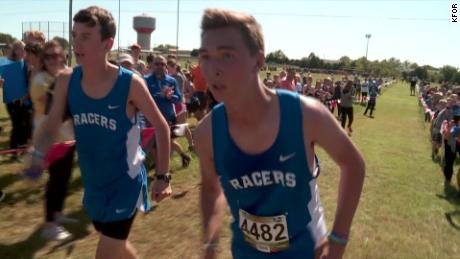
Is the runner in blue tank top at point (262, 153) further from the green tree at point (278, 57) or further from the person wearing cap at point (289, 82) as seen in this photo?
the green tree at point (278, 57)

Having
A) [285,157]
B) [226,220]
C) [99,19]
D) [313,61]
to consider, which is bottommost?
[226,220]

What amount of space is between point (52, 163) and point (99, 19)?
2872mm

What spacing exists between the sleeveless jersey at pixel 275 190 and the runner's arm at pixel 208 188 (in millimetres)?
76

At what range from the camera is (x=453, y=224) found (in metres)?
7.20

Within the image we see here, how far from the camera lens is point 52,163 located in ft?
17.5

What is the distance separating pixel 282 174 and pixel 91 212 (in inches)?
70.1

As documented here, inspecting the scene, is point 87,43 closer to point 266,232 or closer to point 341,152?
point 266,232

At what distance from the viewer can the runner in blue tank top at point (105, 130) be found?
3074mm

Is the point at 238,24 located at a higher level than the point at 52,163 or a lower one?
higher

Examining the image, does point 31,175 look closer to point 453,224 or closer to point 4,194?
point 4,194

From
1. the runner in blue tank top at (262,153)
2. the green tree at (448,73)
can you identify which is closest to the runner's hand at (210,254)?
the runner in blue tank top at (262,153)

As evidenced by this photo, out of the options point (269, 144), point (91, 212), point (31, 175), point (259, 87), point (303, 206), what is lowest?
point (91, 212)

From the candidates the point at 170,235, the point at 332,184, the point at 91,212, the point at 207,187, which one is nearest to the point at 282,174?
the point at 207,187

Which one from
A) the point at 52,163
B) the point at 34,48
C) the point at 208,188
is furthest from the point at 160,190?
the point at 34,48
